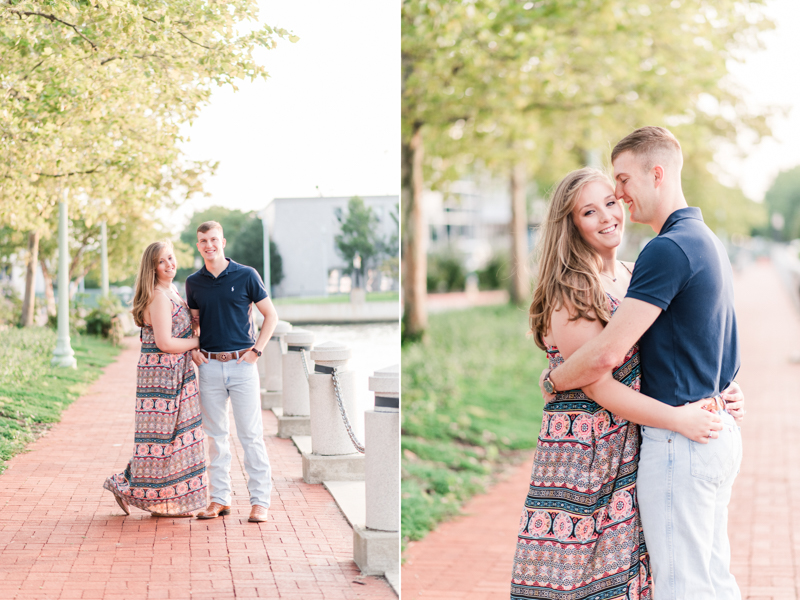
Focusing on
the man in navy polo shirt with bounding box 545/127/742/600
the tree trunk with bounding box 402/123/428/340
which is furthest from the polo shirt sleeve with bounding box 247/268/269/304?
the tree trunk with bounding box 402/123/428/340

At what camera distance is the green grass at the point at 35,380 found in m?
3.28

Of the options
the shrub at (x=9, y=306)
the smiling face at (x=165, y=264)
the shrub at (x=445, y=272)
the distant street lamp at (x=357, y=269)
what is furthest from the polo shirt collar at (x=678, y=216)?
the shrub at (x=445, y=272)

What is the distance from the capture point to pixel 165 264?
348 centimetres

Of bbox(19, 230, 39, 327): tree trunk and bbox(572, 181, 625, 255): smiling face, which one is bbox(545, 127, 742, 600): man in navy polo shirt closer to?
bbox(572, 181, 625, 255): smiling face

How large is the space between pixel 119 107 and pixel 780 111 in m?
14.9

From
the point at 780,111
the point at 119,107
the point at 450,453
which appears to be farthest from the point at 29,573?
the point at 780,111

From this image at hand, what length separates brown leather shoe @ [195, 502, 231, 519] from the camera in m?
3.60

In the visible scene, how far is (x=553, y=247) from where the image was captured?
2.70 metres

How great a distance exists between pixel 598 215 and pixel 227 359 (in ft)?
6.73

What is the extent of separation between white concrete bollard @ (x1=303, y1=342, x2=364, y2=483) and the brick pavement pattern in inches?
56.5

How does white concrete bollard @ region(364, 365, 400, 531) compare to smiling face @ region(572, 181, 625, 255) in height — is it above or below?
below

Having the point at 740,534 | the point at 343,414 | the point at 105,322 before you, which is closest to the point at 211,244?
the point at 105,322

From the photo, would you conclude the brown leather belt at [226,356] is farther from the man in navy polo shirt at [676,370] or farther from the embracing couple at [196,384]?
the man in navy polo shirt at [676,370]

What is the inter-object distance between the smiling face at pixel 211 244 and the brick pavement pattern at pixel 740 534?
8.47 feet
